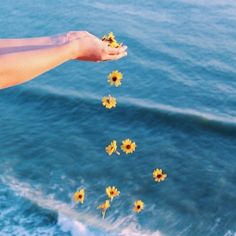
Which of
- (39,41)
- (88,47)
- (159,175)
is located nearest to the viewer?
(39,41)

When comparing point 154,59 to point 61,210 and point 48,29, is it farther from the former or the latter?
point 61,210

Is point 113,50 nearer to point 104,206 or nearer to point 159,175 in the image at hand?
point 104,206

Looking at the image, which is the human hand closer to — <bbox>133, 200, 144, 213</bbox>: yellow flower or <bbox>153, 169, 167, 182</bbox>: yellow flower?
<bbox>133, 200, 144, 213</bbox>: yellow flower

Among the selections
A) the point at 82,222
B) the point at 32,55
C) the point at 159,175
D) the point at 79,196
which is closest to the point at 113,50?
the point at 32,55

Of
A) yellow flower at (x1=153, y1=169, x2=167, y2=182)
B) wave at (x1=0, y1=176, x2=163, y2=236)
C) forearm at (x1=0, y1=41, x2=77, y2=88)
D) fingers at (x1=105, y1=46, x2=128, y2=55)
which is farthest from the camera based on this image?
yellow flower at (x1=153, y1=169, x2=167, y2=182)

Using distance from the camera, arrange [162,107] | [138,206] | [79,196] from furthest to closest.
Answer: [162,107]
[79,196]
[138,206]

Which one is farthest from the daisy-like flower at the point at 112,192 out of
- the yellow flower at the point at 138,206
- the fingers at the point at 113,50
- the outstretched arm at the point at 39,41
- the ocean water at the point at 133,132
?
the outstretched arm at the point at 39,41

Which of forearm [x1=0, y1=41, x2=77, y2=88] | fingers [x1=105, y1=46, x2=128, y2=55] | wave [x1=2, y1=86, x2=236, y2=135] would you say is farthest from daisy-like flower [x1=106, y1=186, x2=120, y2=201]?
forearm [x1=0, y1=41, x2=77, y2=88]
